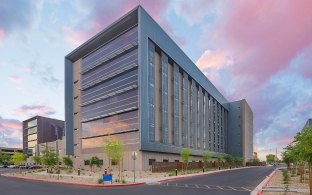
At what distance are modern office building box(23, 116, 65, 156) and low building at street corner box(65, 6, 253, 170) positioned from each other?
78656mm

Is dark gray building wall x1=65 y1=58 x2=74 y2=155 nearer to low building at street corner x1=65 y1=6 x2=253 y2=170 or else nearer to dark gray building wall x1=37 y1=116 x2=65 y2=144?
low building at street corner x1=65 y1=6 x2=253 y2=170

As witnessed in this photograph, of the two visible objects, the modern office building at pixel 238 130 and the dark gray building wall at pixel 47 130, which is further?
the dark gray building wall at pixel 47 130

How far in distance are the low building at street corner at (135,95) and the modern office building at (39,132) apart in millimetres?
78656

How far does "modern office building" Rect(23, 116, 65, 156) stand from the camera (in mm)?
164750

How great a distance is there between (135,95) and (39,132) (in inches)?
4420

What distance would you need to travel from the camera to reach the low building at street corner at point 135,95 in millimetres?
66000

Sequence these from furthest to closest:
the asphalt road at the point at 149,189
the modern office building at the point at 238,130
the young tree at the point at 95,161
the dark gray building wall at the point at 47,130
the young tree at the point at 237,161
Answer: the dark gray building wall at the point at 47,130, the modern office building at the point at 238,130, the young tree at the point at 237,161, the young tree at the point at 95,161, the asphalt road at the point at 149,189

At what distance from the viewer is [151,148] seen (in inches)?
2594

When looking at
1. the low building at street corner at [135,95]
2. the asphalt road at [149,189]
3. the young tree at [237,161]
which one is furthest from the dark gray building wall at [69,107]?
the young tree at [237,161]

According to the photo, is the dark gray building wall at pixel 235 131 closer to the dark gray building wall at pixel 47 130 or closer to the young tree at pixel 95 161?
the dark gray building wall at pixel 47 130

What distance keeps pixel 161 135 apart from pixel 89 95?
22726 millimetres

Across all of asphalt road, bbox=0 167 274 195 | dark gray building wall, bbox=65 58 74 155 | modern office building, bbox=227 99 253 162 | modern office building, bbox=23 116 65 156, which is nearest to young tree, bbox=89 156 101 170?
dark gray building wall, bbox=65 58 74 155

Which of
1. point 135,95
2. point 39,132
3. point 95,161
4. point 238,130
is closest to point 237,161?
point 238,130

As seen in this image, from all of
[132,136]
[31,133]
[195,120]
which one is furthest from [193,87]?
[31,133]
